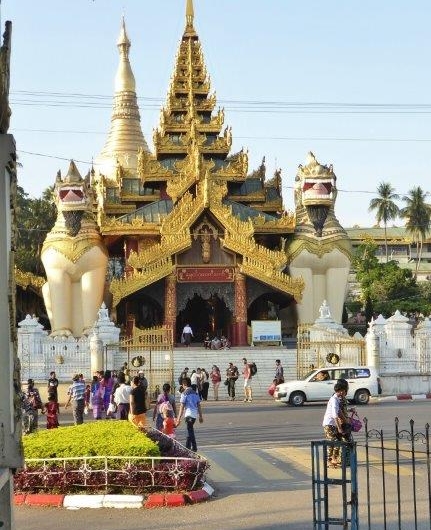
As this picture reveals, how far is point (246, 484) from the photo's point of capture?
1295 centimetres

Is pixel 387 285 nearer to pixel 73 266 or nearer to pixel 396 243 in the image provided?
pixel 73 266

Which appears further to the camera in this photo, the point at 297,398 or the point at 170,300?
the point at 170,300

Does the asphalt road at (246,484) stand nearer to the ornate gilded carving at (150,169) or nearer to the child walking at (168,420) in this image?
the child walking at (168,420)

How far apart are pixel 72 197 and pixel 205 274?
6.20 m

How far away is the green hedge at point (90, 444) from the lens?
1210 cm

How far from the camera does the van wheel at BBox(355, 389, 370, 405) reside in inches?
1035

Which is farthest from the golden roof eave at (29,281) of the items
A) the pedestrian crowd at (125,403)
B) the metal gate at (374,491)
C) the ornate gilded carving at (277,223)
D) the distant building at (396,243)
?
the distant building at (396,243)

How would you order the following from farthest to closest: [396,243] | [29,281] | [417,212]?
[396,243] < [417,212] < [29,281]

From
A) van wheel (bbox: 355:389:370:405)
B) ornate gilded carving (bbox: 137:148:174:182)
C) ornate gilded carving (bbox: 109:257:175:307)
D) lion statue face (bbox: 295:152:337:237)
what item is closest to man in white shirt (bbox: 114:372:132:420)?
van wheel (bbox: 355:389:370:405)

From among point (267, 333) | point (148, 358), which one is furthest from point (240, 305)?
point (148, 358)

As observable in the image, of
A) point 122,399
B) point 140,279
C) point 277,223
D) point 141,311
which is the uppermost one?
point 277,223

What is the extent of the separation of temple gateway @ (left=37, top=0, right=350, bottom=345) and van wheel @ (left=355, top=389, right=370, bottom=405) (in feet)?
47.2

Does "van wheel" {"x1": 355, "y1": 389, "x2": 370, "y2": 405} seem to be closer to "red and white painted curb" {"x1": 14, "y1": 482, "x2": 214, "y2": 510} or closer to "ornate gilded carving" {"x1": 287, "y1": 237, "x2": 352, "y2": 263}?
"red and white painted curb" {"x1": 14, "y1": 482, "x2": 214, "y2": 510}

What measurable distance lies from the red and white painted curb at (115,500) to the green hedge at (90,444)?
21.2 inches
